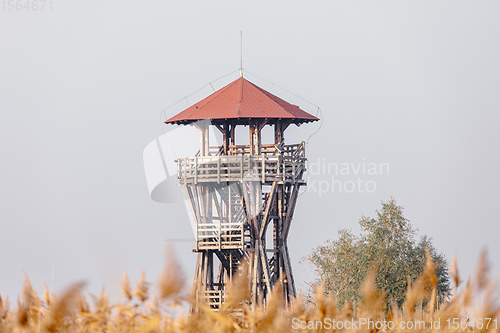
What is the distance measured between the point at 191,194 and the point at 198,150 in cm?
204

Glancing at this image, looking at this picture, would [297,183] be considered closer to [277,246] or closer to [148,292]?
[277,246]

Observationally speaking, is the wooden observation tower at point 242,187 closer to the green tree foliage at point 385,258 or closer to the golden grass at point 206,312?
the green tree foliage at point 385,258

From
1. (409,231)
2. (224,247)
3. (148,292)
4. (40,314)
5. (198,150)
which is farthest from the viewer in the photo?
(409,231)

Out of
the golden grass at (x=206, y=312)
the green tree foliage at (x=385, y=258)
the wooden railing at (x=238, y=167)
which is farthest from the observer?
the green tree foliage at (x=385, y=258)

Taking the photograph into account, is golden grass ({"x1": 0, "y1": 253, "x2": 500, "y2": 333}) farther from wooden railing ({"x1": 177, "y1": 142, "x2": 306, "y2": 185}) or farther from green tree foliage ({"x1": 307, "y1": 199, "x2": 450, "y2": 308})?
green tree foliage ({"x1": 307, "y1": 199, "x2": 450, "y2": 308})

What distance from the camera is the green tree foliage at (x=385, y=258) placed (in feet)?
136

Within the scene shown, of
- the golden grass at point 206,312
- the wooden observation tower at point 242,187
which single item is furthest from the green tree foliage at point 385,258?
the golden grass at point 206,312

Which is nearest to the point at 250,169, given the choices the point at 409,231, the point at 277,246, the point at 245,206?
the point at 245,206

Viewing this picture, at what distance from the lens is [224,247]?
107 ft

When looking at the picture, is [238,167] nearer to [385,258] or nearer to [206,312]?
[385,258]

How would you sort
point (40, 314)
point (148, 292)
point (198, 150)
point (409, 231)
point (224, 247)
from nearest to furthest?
point (148, 292)
point (40, 314)
point (224, 247)
point (198, 150)
point (409, 231)

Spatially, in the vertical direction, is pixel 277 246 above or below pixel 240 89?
below

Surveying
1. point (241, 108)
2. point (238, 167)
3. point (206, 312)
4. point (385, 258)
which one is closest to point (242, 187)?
point (238, 167)

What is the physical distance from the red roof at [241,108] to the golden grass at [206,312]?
26.7 metres
